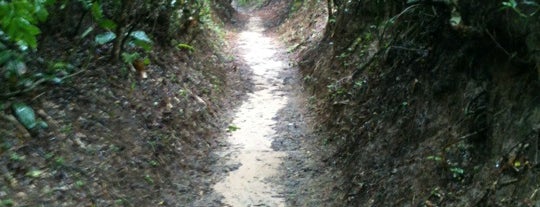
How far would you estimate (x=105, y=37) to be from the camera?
7.21m

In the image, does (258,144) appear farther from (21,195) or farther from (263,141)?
(21,195)

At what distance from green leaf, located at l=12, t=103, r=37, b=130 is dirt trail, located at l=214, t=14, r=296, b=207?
2654 mm

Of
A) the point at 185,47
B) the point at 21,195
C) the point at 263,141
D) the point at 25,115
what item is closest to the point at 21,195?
the point at 21,195

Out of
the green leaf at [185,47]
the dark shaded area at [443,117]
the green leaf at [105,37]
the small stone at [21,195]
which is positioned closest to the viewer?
the dark shaded area at [443,117]

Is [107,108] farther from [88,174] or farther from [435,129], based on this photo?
[435,129]

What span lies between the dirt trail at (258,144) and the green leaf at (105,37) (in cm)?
261

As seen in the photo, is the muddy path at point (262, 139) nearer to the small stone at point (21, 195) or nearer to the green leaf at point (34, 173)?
the green leaf at point (34, 173)

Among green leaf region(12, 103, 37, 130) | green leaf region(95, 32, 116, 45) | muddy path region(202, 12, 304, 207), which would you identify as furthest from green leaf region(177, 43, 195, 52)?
green leaf region(12, 103, 37, 130)

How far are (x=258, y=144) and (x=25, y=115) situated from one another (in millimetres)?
4338

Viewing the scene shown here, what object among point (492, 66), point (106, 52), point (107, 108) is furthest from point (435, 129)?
point (106, 52)

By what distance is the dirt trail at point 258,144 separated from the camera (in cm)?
686

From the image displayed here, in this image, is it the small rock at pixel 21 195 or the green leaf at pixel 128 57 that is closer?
the small rock at pixel 21 195

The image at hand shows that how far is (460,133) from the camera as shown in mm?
4879

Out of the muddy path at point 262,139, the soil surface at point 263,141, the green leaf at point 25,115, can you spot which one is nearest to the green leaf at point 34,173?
the green leaf at point 25,115
